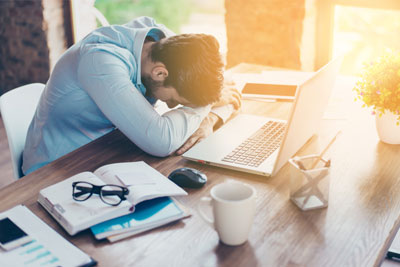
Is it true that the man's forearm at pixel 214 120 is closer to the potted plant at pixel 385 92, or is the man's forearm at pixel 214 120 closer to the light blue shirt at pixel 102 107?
the light blue shirt at pixel 102 107

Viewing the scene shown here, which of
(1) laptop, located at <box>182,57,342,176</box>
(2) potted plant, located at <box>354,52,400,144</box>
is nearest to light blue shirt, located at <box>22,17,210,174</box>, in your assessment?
(1) laptop, located at <box>182,57,342,176</box>

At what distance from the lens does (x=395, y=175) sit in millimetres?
1275

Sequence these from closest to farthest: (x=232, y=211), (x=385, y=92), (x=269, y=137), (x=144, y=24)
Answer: (x=232, y=211) → (x=385, y=92) → (x=269, y=137) → (x=144, y=24)

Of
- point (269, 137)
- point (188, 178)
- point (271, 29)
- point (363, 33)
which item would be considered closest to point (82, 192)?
point (188, 178)

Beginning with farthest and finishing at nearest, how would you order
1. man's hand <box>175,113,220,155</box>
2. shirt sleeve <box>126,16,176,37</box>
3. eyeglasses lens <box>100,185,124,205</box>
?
1. shirt sleeve <box>126,16,176,37</box>
2. man's hand <box>175,113,220,155</box>
3. eyeglasses lens <box>100,185,124,205</box>

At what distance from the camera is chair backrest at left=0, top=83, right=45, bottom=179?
1.65 meters

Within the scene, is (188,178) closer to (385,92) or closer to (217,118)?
(217,118)

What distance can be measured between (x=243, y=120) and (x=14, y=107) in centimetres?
83

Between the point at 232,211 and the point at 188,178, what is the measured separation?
286mm

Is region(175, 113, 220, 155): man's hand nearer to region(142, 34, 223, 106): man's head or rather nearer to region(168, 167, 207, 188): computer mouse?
region(142, 34, 223, 106): man's head

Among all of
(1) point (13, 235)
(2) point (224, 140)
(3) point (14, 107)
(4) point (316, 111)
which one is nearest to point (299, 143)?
(4) point (316, 111)

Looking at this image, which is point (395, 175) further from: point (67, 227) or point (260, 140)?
point (67, 227)

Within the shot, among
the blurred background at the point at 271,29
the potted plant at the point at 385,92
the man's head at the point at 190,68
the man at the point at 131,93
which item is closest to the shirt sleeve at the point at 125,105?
the man at the point at 131,93

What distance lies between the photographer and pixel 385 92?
53.3 inches
